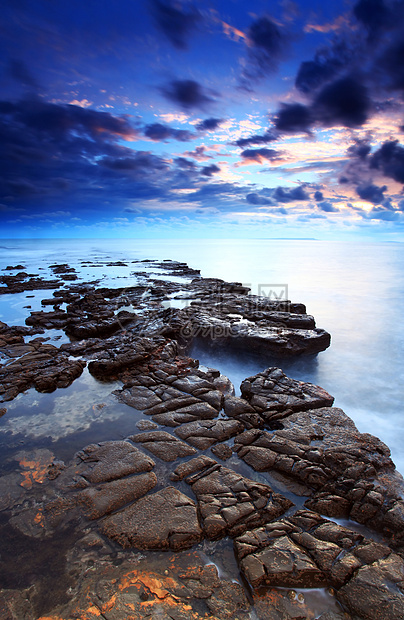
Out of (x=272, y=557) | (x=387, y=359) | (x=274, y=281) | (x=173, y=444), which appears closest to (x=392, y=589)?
(x=272, y=557)

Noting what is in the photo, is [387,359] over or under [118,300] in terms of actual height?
under

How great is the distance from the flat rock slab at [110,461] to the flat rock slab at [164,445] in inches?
7.2

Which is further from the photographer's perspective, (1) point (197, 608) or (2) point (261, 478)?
(2) point (261, 478)

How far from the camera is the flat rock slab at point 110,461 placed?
431cm

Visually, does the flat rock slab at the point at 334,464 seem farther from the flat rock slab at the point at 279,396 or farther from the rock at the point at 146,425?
the rock at the point at 146,425

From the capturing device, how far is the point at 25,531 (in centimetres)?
347

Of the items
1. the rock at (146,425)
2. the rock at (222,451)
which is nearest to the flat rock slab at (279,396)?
the rock at (222,451)

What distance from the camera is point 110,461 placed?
4566mm

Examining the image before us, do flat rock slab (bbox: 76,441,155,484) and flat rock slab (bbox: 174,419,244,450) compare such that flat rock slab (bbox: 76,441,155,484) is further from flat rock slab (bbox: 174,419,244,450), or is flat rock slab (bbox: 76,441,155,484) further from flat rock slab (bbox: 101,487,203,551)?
flat rock slab (bbox: 174,419,244,450)

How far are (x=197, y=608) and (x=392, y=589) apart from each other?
1874 mm

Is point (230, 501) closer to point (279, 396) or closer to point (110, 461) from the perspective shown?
point (110, 461)

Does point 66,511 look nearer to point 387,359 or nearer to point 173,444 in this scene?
point 173,444

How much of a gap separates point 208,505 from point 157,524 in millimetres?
661

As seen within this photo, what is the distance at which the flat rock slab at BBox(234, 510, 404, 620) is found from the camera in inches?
110
